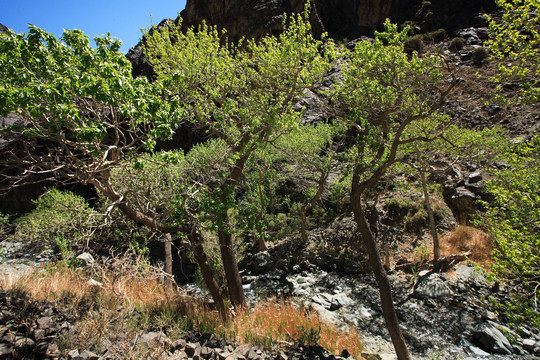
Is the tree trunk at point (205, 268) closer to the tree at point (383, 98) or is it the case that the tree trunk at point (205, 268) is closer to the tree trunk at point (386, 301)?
the tree trunk at point (386, 301)

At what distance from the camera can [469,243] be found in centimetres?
1516

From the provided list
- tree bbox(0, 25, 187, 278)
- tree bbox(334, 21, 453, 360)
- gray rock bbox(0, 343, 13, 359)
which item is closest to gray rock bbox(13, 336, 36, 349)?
gray rock bbox(0, 343, 13, 359)

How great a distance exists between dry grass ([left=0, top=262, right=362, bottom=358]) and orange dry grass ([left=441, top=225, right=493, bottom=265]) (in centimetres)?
1104

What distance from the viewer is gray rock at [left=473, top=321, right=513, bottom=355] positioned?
A: 348 inches

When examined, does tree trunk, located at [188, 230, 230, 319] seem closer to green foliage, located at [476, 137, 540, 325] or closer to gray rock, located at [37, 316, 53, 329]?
gray rock, located at [37, 316, 53, 329]

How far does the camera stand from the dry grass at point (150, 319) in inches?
192

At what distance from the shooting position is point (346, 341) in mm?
6762

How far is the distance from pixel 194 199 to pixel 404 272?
12.7 meters

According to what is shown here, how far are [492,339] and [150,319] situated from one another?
10458 millimetres

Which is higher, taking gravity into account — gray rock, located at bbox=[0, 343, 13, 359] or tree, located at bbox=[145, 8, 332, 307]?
tree, located at bbox=[145, 8, 332, 307]

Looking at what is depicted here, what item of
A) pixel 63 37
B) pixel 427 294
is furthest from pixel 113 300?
pixel 427 294

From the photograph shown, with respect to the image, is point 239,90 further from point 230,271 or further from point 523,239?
point 523,239

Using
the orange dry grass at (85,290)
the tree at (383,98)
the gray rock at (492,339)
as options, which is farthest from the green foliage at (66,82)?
the gray rock at (492,339)

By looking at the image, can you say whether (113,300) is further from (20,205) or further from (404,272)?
(20,205)
